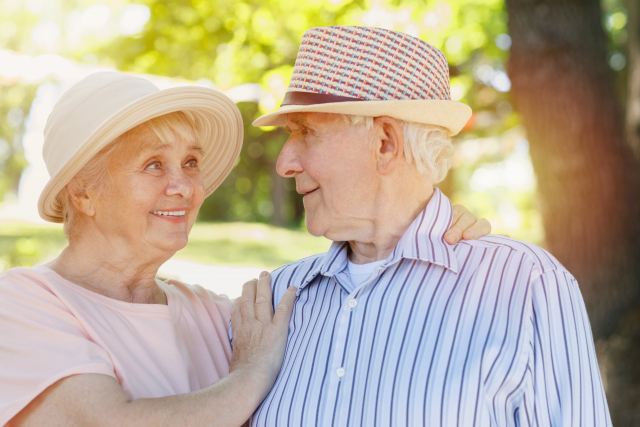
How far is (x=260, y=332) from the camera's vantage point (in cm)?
220

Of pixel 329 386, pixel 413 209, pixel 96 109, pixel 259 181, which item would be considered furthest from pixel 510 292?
pixel 259 181

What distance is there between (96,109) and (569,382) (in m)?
1.79

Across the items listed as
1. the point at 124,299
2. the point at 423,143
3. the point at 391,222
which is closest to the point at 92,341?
the point at 124,299

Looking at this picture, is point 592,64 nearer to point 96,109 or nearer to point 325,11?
point 325,11

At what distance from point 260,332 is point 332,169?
69 cm

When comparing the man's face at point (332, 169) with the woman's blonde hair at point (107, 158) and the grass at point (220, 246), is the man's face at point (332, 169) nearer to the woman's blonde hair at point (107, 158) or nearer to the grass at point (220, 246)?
the woman's blonde hair at point (107, 158)

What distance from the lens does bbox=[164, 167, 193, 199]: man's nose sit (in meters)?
2.08

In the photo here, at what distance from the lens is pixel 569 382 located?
1674mm

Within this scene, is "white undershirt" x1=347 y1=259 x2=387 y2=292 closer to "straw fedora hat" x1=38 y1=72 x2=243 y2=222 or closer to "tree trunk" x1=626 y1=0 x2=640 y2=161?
"straw fedora hat" x1=38 y1=72 x2=243 y2=222

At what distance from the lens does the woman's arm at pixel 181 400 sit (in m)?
1.65

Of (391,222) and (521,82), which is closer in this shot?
(391,222)

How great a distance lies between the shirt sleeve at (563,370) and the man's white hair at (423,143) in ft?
2.24

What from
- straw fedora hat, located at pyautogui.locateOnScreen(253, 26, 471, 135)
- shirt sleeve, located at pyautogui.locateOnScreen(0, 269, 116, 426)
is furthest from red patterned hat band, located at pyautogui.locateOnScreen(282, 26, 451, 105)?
shirt sleeve, located at pyautogui.locateOnScreen(0, 269, 116, 426)

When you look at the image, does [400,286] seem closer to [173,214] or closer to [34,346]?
[173,214]
